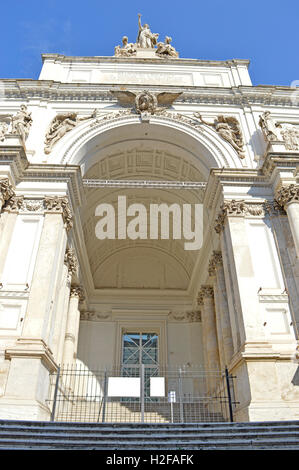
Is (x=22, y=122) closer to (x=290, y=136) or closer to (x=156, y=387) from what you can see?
(x=290, y=136)

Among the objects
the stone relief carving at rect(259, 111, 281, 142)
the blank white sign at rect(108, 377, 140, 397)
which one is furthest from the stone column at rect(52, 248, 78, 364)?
the stone relief carving at rect(259, 111, 281, 142)

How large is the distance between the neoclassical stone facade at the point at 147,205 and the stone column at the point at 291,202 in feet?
0.15

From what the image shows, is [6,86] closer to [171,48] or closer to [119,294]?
[171,48]

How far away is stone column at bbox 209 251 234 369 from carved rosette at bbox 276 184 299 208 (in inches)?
149

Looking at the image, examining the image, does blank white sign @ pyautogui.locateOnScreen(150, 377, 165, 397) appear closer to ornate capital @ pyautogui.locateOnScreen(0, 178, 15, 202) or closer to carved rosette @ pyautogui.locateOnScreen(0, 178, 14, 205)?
carved rosette @ pyautogui.locateOnScreen(0, 178, 14, 205)

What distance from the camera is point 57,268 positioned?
11.7m

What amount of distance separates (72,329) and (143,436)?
33.4ft

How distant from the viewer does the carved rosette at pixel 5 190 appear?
11.9 metres

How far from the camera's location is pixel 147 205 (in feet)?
63.8

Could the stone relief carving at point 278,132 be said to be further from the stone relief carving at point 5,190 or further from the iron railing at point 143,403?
the stone relief carving at point 5,190

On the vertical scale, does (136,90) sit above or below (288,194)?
above

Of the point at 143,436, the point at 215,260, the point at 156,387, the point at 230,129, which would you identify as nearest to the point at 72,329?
the point at 215,260

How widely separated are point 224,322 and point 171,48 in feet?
53.0

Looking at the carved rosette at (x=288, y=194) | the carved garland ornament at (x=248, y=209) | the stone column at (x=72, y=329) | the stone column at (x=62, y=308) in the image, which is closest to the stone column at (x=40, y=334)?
the stone column at (x=62, y=308)
